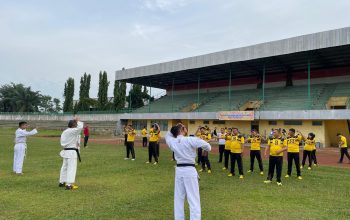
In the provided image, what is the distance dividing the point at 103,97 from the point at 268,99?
105 ft

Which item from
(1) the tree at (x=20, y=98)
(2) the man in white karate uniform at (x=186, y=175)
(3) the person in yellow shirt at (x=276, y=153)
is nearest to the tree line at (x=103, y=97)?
(1) the tree at (x=20, y=98)

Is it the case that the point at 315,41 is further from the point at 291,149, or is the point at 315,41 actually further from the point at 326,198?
the point at 326,198

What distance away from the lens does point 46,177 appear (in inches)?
419

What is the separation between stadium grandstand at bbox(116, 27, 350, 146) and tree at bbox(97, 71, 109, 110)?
40.6ft

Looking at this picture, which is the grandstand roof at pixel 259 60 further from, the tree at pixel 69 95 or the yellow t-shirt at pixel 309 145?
the tree at pixel 69 95

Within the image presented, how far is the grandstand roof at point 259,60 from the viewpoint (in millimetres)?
25641

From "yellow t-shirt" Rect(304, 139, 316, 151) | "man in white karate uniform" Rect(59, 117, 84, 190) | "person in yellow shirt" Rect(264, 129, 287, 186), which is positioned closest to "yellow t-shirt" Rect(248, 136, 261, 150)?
"person in yellow shirt" Rect(264, 129, 287, 186)

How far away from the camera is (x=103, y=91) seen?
5647cm

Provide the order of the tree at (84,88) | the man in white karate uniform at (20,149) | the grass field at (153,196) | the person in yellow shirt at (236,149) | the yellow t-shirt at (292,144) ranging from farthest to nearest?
the tree at (84,88)
the yellow t-shirt at (292,144)
the person in yellow shirt at (236,149)
the man in white karate uniform at (20,149)
the grass field at (153,196)

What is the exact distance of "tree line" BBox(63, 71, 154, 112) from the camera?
5528 centimetres

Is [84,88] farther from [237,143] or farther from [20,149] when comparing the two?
[237,143]

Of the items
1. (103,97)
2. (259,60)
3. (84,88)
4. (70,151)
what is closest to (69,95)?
(84,88)

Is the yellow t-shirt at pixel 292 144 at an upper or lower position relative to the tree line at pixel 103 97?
lower

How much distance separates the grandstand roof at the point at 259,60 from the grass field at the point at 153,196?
53.4ft
